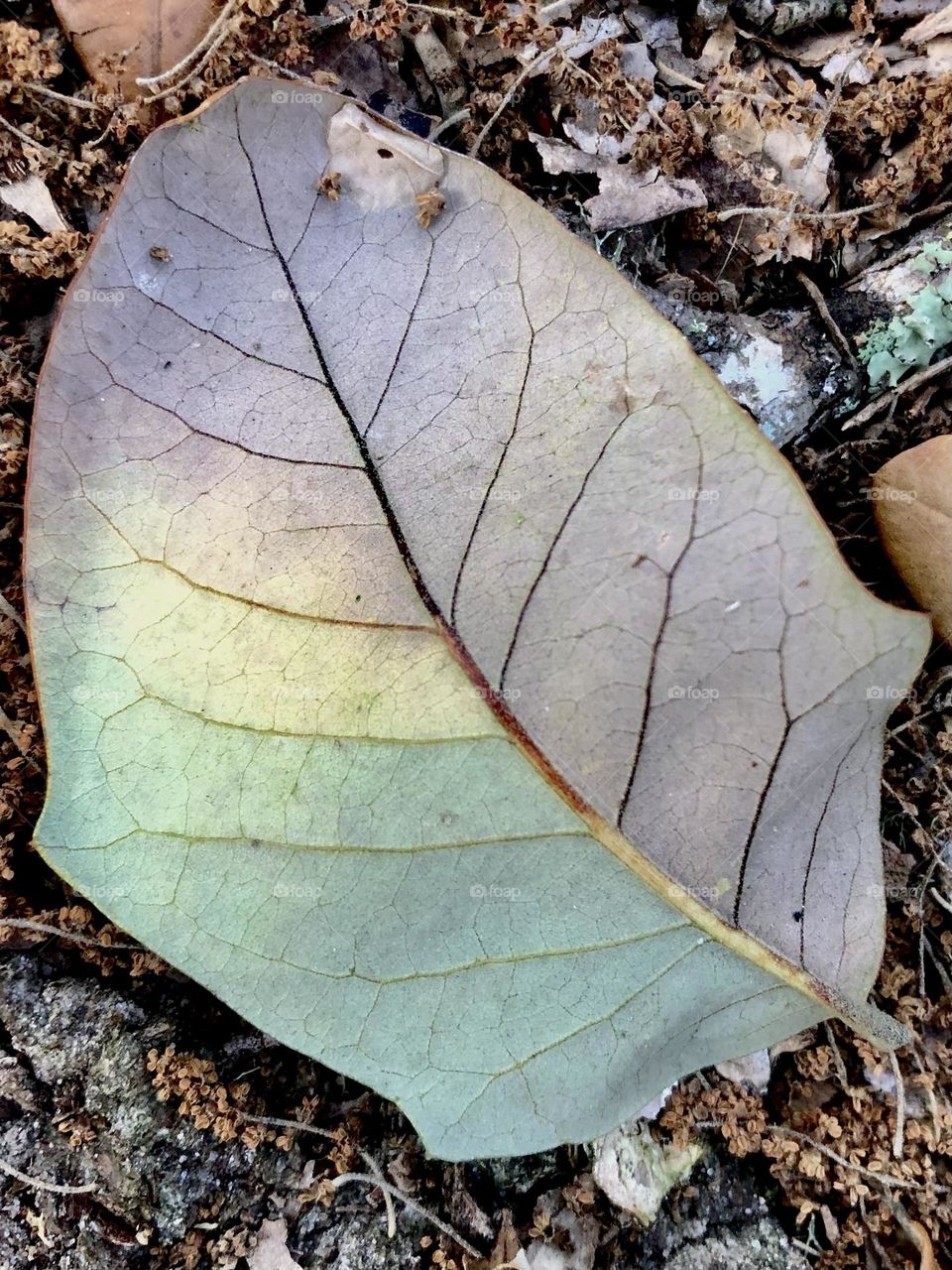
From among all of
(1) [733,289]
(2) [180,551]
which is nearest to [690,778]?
(2) [180,551]

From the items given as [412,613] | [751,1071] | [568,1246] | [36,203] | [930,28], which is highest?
[930,28]

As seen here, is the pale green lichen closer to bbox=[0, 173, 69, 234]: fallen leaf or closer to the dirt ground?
the dirt ground

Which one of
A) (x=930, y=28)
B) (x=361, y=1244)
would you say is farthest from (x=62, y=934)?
(x=930, y=28)

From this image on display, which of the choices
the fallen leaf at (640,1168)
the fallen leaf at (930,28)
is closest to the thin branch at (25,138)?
the fallen leaf at (930,28)

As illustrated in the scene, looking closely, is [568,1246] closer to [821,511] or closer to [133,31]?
[821,511]

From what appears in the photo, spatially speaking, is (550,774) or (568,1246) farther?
(568,1246)

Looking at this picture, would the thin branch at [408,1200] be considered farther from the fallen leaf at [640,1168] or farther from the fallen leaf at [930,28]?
the fallen leaf at [930,28]

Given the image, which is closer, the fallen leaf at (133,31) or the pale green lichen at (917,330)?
the fallen leaf at (133,31)
